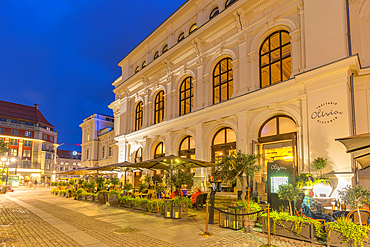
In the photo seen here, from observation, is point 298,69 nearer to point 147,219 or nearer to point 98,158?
point 147,219

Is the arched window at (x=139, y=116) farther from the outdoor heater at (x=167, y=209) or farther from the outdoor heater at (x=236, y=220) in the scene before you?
the outdoor heater at (x=236, y=220)

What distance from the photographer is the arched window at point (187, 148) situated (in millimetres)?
23766

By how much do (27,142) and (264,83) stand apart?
7643 centimetres

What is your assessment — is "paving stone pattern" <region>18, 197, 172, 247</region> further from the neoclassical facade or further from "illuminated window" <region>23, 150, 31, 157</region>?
"illuminated window" <region>23, 150, 31, 157</region>

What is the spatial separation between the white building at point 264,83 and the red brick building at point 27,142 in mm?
59113

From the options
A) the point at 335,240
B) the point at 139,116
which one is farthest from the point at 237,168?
the point at 139,116

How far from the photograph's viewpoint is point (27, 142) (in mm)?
76750

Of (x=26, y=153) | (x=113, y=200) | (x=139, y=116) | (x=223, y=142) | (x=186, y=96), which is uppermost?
(x=186, y=96)

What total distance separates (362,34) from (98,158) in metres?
51.1

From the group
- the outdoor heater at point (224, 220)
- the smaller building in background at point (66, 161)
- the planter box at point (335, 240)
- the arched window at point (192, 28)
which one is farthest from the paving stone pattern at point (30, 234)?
the smaller building in background at point (66, 161)

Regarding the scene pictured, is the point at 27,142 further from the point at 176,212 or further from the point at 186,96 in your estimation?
the point at 176,212

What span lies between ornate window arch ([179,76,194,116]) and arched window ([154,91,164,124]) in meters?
3.41

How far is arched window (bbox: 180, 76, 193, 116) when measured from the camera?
2483cm

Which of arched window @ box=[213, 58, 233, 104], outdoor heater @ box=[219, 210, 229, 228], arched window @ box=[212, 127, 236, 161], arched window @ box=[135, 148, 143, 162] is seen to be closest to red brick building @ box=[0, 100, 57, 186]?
arched window @ box=[135, 148, 143, 162]
